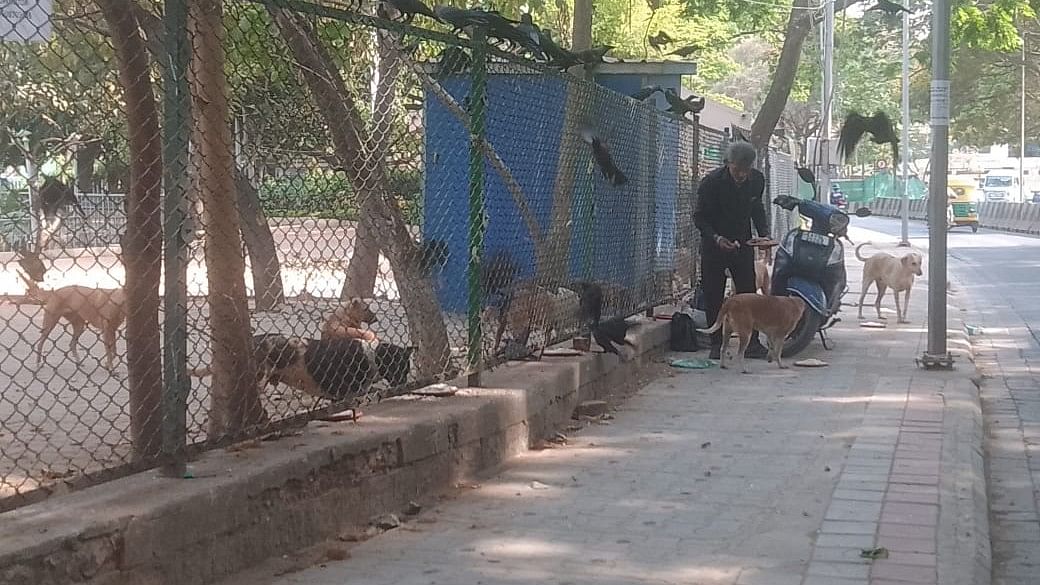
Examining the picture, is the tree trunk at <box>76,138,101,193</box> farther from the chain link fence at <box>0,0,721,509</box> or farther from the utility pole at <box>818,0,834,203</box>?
the utility pole at <box>818,0,834,203</box>

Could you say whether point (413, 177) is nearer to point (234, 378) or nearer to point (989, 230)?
point (234, 378)

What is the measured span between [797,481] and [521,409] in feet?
4.78

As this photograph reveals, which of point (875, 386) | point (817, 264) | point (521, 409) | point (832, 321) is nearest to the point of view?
point (521, 409)

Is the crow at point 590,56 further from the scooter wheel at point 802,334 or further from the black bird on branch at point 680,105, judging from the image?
the scooter wheel at point 802,334

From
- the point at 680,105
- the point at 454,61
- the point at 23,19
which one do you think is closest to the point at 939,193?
the point at 680,105

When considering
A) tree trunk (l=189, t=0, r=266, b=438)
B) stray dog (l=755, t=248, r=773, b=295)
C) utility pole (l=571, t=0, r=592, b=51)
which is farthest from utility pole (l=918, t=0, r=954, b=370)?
tree trunk (l=189, t=0, r=266, b=438)

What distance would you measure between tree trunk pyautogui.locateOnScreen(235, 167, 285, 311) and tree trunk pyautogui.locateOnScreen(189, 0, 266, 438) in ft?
5.09

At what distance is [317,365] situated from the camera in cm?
561

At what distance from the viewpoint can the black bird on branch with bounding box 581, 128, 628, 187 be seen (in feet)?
26.7

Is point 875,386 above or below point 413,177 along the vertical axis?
below

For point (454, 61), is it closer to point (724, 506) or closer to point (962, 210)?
point (724, 506)

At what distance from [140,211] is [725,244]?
5.79 m

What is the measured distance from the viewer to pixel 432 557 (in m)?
4.50

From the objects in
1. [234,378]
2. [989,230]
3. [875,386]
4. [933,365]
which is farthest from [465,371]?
[989,230]
